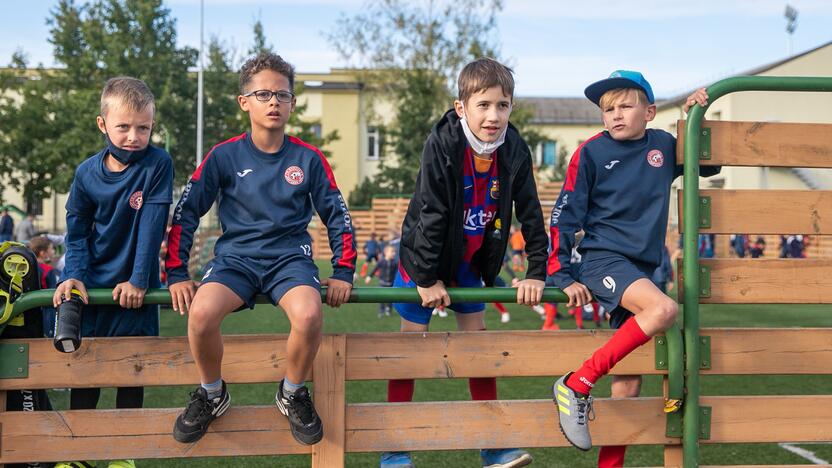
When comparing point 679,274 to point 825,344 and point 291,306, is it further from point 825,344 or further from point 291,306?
point 291,306

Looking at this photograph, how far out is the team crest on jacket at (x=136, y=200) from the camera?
12.6 ft

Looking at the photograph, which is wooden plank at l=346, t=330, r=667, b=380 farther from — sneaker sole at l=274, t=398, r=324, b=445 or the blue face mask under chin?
the blue face mask under chin

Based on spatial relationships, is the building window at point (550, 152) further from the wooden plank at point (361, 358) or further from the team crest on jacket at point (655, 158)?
the wooden plank at point (361, 358)

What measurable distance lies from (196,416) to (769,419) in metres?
2.68

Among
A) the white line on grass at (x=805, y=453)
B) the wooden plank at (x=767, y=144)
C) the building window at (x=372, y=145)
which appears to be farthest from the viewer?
the building window at (x=372, y=145)

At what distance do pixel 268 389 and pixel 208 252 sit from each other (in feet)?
64.0

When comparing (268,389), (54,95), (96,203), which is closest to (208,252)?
(54,95)

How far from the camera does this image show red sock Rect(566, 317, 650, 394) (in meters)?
3.57

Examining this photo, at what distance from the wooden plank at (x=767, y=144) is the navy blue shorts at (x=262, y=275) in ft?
6.31

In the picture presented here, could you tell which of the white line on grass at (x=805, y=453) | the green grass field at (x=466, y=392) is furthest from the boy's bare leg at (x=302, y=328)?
the white line on grass at (x=805, y=453)

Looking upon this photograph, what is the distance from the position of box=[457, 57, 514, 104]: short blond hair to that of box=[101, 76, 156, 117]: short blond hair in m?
1.49

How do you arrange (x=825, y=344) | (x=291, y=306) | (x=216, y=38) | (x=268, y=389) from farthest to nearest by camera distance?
1. (x=216, y=38)
2. (x=268, y=389)
3. (x=825, y=344)
4. (x=291, y=306)

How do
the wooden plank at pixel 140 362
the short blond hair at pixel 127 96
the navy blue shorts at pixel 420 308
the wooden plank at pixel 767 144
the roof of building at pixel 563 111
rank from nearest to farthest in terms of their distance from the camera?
1. the wooden plank at pixel 140 362
2. the short blond hair at pixel 127 96
3. the wooden plank at pixel 767 144
4. the navy blue shorts at pixel 420 308
5. the roof of building at pixel 563 111

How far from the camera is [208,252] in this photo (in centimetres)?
2642
